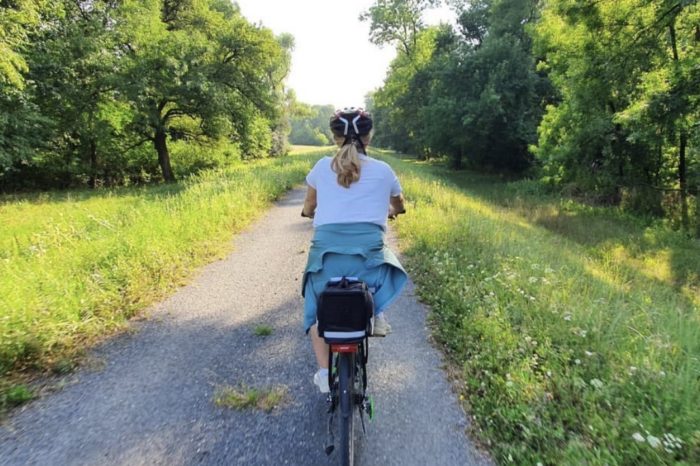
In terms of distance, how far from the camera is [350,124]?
8.75 ft

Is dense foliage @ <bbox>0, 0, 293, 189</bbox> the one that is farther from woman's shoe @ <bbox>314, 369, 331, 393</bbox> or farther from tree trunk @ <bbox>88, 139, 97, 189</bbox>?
woman's shoe @ <bbox>314, 369, 331, 393</bbox>

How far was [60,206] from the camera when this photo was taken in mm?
14664

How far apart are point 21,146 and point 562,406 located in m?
21.6

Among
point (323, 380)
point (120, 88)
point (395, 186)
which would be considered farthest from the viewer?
point (120, 88)

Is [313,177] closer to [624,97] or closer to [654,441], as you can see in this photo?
[654,441]

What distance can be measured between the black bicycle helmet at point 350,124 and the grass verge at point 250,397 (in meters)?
2.17

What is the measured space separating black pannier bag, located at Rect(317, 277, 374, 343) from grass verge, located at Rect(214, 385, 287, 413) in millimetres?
1295

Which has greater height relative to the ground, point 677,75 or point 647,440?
point 677,75

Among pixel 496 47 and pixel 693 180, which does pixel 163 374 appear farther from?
pixel 496 47

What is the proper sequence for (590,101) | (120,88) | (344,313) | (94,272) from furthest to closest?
(120,88)
(590,101)
(94,272)
(344,313)

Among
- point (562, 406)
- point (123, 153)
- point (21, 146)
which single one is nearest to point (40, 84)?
point (21, 146)

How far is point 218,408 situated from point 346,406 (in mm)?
1408

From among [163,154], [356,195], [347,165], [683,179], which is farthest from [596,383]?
[163,154]

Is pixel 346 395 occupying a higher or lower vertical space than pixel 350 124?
lower
